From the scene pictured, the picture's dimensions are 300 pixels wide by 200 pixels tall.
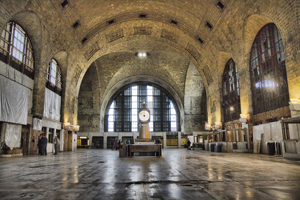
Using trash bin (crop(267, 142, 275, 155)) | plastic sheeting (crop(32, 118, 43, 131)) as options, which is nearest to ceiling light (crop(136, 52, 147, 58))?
plastic sheeting (crop(32, 118, 43, 131))

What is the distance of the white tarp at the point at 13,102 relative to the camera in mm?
10493

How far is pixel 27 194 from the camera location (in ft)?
9.27

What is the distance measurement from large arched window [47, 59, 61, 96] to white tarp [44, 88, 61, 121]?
549 millimetres

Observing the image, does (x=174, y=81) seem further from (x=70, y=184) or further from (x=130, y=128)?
(x=70, y=184)

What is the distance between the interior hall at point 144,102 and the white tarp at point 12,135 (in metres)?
0.05

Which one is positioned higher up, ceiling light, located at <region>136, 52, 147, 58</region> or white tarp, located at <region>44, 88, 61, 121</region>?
ceiling light, located at <region>136, 52, 147, 58</region>

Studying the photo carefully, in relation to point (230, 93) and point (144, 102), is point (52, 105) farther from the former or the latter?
point (230, 93)

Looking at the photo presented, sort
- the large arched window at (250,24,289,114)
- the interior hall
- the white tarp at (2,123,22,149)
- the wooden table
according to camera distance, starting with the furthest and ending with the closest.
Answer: the large arched window at (250,24,289,114)
the white tarp at (2,123,22,149)
the wooden table
the interior hall

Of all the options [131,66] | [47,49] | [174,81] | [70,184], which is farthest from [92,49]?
[70,184]

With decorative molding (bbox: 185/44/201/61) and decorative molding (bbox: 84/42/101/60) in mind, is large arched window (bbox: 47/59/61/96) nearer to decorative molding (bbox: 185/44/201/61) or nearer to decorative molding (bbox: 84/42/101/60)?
decorative molding (bbox: 84/42/101/60)

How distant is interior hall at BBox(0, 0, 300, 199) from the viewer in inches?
169

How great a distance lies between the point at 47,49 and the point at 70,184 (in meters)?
12.8

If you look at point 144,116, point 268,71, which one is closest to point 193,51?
point 268,71

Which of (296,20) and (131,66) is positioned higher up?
(131,66)
